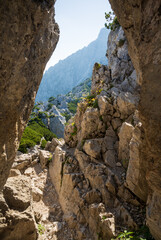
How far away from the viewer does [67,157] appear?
13.4m

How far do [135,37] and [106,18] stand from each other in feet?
74.5

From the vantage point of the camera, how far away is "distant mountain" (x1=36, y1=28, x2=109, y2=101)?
514ft

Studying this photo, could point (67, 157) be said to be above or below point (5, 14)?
below

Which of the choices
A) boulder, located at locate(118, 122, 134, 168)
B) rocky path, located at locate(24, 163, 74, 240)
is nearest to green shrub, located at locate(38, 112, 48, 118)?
rocky path, located at locate(24, 163, 74, 240)

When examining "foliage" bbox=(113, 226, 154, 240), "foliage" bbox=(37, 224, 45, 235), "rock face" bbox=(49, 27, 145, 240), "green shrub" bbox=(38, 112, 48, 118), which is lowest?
"foliage" bbox=(37, 224, 45, 235)

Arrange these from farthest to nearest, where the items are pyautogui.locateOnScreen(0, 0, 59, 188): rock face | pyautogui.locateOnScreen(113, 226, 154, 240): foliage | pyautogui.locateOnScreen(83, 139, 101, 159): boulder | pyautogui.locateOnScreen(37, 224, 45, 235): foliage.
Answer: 1. pyautogui.locateOnScreen(83, 139, 101, 159): boulder
2. pyautogui.locateOnScreen(37, 224, 45, 235): foliage
3. pyautogui.locateOnScreen(113, 226, 154, 240): foliage
4. pyautogui.locateOnScreen(0, 0, 59, 188): rock face

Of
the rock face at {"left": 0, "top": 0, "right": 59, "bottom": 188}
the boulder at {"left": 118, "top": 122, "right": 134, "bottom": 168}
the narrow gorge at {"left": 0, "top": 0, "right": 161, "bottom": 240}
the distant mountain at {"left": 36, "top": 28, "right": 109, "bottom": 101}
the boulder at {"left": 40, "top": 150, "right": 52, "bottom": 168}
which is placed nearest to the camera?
the rock face at {"left": 0, "top": 0, "right": 59, "bottom": 188}

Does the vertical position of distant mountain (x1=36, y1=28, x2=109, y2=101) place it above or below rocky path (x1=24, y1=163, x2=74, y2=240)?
above

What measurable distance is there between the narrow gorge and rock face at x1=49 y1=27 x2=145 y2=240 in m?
0.06

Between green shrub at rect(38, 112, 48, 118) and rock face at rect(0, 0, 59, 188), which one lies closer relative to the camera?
rock face at rect(0, 0, 59, 188)

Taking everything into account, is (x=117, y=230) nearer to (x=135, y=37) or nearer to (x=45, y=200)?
(x=45, y=200)

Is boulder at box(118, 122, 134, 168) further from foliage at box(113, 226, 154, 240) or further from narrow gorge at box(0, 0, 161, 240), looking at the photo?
foliage at box(113, 226, 154, 240)

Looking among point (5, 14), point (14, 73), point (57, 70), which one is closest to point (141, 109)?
point (14, 73)

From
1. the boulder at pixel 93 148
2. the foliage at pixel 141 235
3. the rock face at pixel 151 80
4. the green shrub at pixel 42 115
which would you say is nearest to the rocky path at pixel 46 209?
the foliage at pixel 141 235
